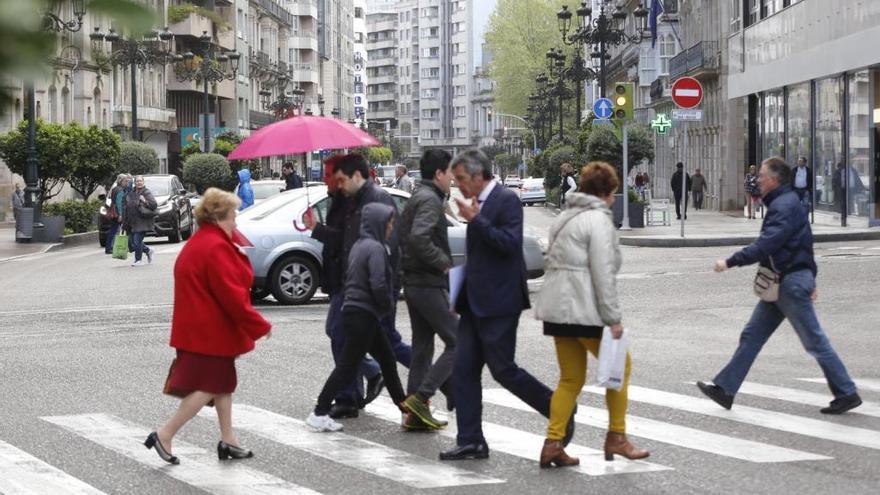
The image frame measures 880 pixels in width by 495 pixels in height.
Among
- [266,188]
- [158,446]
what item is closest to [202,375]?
[158,446]

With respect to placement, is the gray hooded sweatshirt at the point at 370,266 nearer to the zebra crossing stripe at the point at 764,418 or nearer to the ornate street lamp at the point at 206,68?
the zebra crossing stripe at the point at 764,418

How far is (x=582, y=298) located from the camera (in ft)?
24.3

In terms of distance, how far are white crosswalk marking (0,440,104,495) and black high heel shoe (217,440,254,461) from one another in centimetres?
83

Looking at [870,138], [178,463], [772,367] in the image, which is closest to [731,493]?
[178,463]

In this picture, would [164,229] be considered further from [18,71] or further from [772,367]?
[18,71]

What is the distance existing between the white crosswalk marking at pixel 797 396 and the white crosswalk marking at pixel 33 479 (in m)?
4.77

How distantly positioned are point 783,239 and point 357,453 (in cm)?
302

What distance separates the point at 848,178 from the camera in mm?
35125

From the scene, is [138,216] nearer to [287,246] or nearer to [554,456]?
[287,246]

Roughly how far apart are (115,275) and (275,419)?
15.9m

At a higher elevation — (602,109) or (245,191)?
(602,109)

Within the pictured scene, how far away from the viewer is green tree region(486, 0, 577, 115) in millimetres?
104125

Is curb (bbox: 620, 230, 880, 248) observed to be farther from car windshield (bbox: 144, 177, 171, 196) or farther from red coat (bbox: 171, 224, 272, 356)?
red coat (bbox: 171, 224, 272, 356)

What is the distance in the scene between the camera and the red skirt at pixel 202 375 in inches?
309
